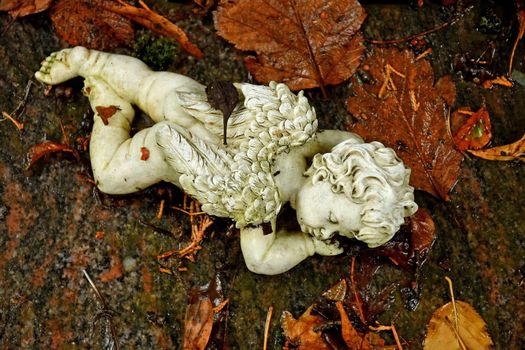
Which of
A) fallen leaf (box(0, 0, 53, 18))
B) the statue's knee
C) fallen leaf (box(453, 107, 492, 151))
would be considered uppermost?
fallen leaf (box(0, 0, 53, 18))

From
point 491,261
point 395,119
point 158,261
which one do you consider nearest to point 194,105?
point 158,261

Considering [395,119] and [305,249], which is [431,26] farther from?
[305,249]

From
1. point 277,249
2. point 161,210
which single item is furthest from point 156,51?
point 277,249

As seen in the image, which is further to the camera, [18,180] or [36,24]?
[36,24]

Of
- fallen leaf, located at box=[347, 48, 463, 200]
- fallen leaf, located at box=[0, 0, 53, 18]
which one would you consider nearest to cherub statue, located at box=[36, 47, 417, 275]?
fallen leaf, located at box=[347, 48, 463, 200]

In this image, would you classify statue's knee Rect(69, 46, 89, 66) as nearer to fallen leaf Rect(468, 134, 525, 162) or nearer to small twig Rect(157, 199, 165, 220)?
small twig Rect(157, 199, 165, 220)

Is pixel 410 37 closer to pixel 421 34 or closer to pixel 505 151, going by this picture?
pixel 421 34

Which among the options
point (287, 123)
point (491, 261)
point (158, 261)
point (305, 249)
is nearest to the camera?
point (287, 123)
